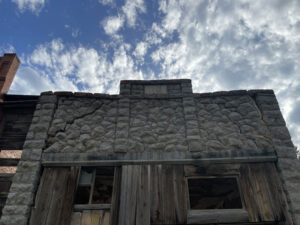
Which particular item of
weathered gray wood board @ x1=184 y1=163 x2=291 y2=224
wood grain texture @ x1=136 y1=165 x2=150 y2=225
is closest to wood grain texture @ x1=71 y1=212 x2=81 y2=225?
wood grain texture @ x1=136 y1=165 x2=150 y2=225

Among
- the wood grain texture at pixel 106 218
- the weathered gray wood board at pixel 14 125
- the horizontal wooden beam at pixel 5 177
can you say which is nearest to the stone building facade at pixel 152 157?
the wood grain texture at pixel 106 218

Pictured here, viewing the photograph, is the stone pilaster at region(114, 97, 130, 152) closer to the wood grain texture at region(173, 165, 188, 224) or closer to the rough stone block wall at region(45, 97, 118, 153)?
the rough stone block wall at region(45, 97, 118, 153)

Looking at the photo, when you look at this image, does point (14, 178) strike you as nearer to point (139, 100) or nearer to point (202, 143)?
point (139, 100)

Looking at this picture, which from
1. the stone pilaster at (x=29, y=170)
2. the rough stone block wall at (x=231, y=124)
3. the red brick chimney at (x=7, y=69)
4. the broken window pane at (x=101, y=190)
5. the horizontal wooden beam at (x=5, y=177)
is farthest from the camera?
the broken window pane at (x=101, y=190)

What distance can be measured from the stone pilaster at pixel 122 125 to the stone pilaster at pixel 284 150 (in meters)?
3.94

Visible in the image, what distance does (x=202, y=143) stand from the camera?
18.1ft

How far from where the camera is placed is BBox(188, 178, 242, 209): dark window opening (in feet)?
25.3

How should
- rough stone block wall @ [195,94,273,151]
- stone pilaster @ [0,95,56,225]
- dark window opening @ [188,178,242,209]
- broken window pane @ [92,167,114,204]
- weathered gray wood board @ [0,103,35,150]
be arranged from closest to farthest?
stone pilaster @ [0,95,56,225]
rough stone block wall @ [195,94,273,151]
weathered gray wood board @ [0,103,35,150]
broken window pane @ [92,167,114,204]
dark window opening @ [188,178,242,209]

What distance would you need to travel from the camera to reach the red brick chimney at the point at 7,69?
6.58m

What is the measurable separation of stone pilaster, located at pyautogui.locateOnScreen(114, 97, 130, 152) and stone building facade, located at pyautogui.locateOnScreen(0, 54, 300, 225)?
3 centimetres

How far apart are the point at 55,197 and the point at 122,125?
7.99ft

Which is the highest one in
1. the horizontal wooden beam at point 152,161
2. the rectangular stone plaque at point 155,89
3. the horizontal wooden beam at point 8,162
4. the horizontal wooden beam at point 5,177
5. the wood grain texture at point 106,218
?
the rectangular stone plaque at point 155,89

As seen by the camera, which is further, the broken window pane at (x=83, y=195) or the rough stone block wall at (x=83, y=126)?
the rough stone block wall at (x=83, y=126)

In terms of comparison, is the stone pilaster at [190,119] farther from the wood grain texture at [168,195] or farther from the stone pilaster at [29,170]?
the stone pilaster at [29,170]
